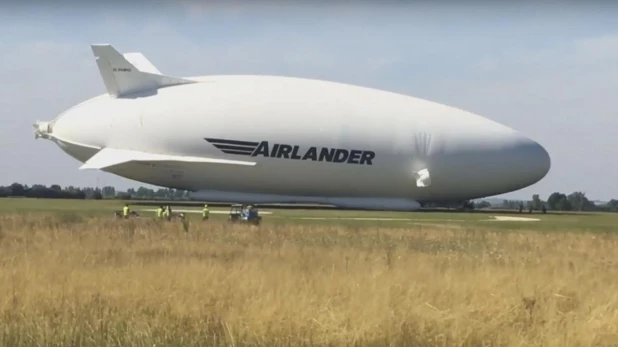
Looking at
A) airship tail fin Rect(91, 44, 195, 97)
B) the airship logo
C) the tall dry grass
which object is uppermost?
airship tail fin Rect(91, 44, 195, 97)

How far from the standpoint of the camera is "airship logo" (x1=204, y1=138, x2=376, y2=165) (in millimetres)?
68000

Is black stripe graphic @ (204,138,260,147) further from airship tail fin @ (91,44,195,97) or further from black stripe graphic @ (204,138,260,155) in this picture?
airship tail fin @ (91,44,195,97)

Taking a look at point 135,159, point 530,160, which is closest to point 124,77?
point 135,159

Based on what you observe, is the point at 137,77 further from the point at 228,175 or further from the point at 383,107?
the point at 383,107

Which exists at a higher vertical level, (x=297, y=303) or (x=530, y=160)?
(x=530, y=160)

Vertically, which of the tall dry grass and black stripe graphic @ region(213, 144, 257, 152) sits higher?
black stripe graphic @ region(213, 144, 257, 152)

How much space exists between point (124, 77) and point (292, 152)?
1628 cm

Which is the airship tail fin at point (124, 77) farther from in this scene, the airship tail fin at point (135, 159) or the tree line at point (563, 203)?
the tree line at point (563, 203)

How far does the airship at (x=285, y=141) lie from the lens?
6794cm

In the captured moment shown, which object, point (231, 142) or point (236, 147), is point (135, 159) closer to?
point (231, 142)

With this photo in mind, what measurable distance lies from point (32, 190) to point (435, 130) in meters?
90.1

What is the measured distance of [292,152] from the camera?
68.9m

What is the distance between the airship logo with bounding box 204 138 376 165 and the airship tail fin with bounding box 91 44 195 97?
813 cm

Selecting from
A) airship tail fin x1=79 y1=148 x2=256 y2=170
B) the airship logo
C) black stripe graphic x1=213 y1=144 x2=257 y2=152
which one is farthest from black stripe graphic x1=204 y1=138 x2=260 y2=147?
airship tail fin x1=79 y1=148 x2=256 y2=170
